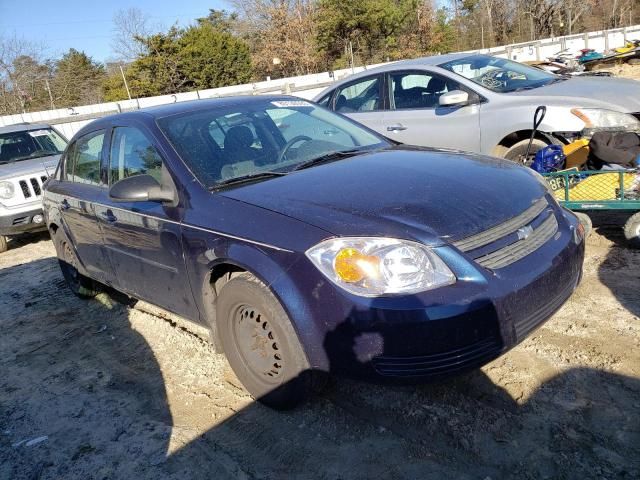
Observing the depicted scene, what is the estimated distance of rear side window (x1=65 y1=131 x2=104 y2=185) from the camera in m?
4.13

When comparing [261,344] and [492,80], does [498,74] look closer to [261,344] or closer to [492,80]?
[492,80]

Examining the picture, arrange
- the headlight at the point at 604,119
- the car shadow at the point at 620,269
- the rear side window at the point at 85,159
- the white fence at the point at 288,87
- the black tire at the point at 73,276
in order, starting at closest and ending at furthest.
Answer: the car shadow at the point at 620,269, the rear side window at the point at 85,159, the headlight at the point at 604,119, the black tire at the point at 73,276, the white fence at the point at 288,87

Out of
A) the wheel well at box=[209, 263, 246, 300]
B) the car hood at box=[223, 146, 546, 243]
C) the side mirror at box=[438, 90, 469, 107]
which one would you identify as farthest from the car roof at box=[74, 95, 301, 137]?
the side mirror at box=[438, 90, 469, 107]

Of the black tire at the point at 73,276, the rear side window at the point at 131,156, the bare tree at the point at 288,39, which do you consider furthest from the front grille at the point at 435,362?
the bare tree at the point at 288,39

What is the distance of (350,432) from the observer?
265cm

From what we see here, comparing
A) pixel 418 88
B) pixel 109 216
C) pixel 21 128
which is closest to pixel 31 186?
pixel 21 128

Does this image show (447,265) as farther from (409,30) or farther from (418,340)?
(409,30)

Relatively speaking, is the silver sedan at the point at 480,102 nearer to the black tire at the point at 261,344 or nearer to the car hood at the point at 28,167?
the black tire at the point at 261,344

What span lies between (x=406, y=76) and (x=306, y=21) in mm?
43104

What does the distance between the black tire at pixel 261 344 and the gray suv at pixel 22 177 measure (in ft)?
19.2

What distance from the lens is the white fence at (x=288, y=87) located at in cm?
1816

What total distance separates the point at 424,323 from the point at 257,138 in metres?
1.83

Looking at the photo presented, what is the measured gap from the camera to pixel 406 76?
628 centimetres

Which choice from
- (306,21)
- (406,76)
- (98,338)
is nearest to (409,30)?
(306,21)
